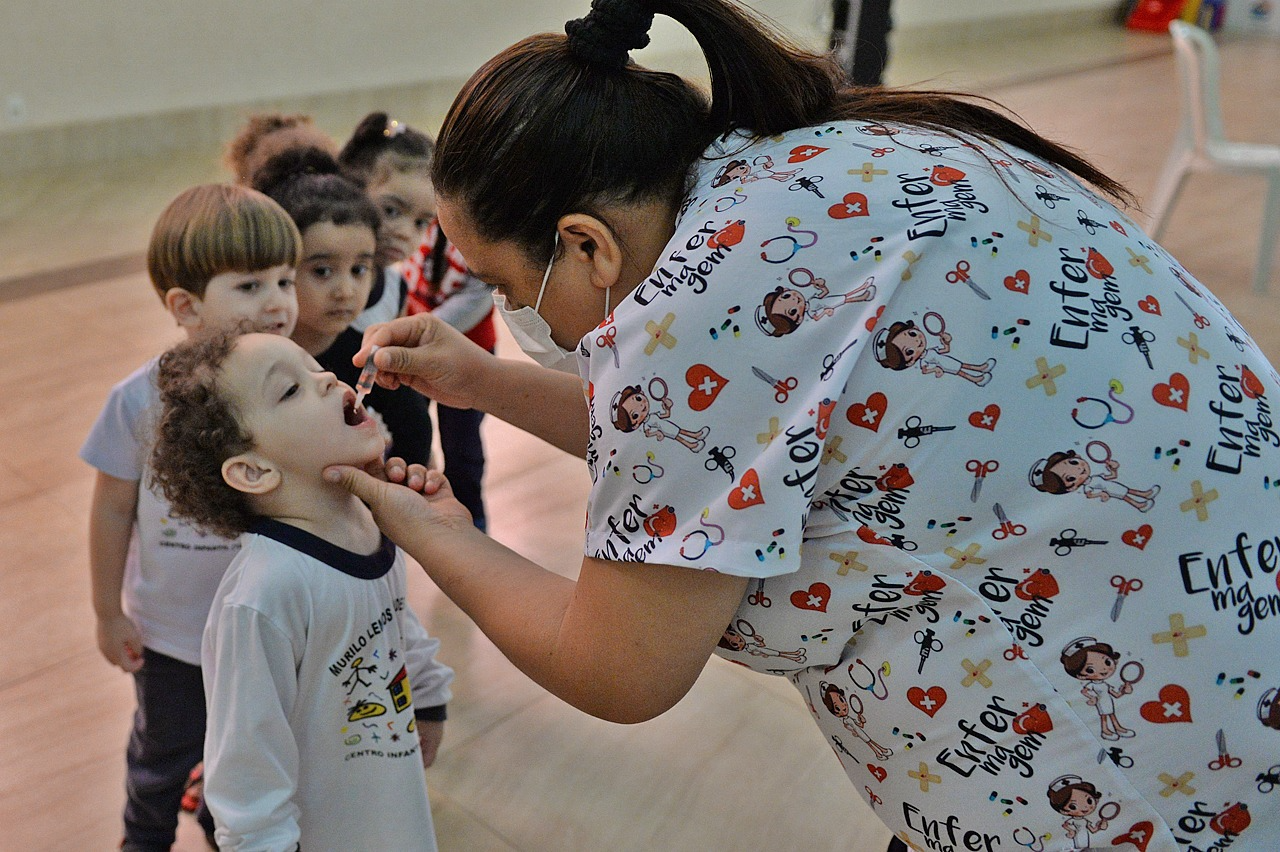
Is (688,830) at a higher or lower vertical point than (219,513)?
lower

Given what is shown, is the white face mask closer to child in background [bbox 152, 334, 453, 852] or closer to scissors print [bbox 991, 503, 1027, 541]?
child in background [bbox 152, 334, 453, 852]

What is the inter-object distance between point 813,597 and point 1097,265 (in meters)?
0.37

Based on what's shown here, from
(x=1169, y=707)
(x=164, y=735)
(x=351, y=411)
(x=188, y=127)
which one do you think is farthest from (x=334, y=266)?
(x=188, y=127)

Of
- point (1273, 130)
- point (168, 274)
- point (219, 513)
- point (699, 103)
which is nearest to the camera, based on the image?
point (699, 103)

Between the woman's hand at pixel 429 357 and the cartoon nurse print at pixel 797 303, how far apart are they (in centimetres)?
60

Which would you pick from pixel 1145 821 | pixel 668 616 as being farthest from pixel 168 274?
pixel 1145 821

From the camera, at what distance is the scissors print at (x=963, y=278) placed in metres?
0.92

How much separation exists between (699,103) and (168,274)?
3.52ft

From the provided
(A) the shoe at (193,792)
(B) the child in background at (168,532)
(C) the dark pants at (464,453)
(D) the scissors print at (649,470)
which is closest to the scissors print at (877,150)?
(D) the scissors print at (649,470)

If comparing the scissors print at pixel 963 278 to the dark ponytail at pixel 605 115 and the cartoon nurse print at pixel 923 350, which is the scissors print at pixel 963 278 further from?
the dark ponytail at pixel 605 115

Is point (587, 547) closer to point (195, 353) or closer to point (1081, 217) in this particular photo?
point (1081, 217)

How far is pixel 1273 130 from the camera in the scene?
7.27 meters

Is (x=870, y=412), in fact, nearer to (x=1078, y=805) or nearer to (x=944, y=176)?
(x=944, y=176)

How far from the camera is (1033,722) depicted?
98 cm
